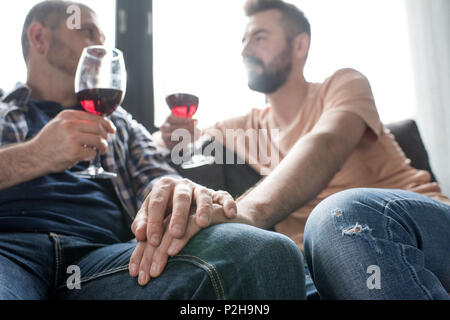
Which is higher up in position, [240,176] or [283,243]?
[283,243]

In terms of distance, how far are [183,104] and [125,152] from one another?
0.27m

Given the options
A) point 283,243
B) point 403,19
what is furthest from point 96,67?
point 403,19

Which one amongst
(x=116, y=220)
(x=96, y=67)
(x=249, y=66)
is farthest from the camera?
(x=249, y=66)

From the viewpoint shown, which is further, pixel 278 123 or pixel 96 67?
pixel 278 123

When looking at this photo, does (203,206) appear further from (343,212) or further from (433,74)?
(433,74)

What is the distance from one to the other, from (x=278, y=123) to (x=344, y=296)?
1.00 meters

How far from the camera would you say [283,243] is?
566mm

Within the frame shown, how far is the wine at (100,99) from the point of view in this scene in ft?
3.09

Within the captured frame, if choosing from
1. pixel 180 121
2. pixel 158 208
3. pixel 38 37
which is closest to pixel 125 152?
pixel 180 121

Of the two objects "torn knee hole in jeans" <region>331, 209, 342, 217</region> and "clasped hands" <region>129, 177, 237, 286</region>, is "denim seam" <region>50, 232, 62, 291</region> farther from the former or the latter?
"torn knee hole in jeans" <region>331, 209, 342, 217</region>

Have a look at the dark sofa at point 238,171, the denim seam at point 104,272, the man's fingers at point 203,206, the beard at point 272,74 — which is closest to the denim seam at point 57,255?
the denim seam at point 104,272

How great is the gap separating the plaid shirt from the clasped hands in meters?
0.49

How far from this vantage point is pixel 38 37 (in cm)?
137
